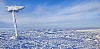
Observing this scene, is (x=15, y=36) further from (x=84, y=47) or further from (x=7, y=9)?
(x=84, y=47)

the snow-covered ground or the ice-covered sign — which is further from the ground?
the ice-covered sign

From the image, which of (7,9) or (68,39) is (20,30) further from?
(68,39)

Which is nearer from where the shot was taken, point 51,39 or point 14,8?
point 14,8

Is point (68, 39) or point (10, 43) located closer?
point (10, 43)

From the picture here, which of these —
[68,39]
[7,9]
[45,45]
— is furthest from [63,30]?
[7,9]

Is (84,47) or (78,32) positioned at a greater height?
(78,32)

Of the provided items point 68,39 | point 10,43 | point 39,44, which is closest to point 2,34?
point 10,43

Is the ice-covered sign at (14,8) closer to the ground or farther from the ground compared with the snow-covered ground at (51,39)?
farther from the ground

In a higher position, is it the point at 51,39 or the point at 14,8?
the point at 14,8

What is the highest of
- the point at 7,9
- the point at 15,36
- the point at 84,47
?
the point at 7,9
